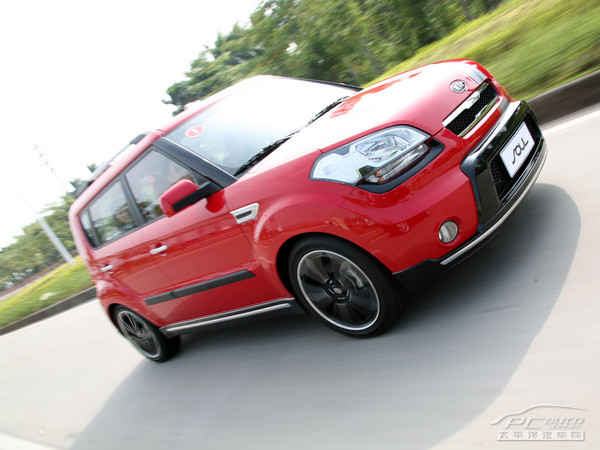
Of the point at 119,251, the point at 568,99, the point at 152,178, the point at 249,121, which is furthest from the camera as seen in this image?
the point at 568,99

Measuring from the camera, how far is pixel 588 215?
3244 mm

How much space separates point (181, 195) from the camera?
319cm

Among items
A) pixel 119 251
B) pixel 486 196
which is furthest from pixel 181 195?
pixel 486 196

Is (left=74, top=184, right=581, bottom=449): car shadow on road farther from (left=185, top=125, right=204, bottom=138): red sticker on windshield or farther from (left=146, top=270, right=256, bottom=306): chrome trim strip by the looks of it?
(left=185, top=125, right=204, bottom=138): red sticker on windshield

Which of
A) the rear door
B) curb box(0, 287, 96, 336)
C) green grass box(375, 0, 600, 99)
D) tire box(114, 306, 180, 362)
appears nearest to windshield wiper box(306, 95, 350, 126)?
the rear door

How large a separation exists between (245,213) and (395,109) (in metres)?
1.05

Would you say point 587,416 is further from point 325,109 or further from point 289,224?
point 325,109

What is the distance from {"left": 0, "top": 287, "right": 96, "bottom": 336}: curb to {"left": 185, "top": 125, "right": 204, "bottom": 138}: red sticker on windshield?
7.17 meters

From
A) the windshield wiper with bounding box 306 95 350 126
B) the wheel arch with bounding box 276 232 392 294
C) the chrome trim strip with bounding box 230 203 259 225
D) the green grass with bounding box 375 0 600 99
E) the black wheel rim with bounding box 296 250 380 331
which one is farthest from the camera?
the green grass with bounding box 375 0 600 99

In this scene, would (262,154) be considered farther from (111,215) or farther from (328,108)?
(111,215)

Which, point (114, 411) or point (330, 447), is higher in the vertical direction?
point (330, 447)

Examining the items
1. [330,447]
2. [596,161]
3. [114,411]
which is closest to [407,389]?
[330,447]

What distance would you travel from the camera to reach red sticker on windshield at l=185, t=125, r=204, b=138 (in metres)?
3.71

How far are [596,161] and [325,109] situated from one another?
199 centimetres
